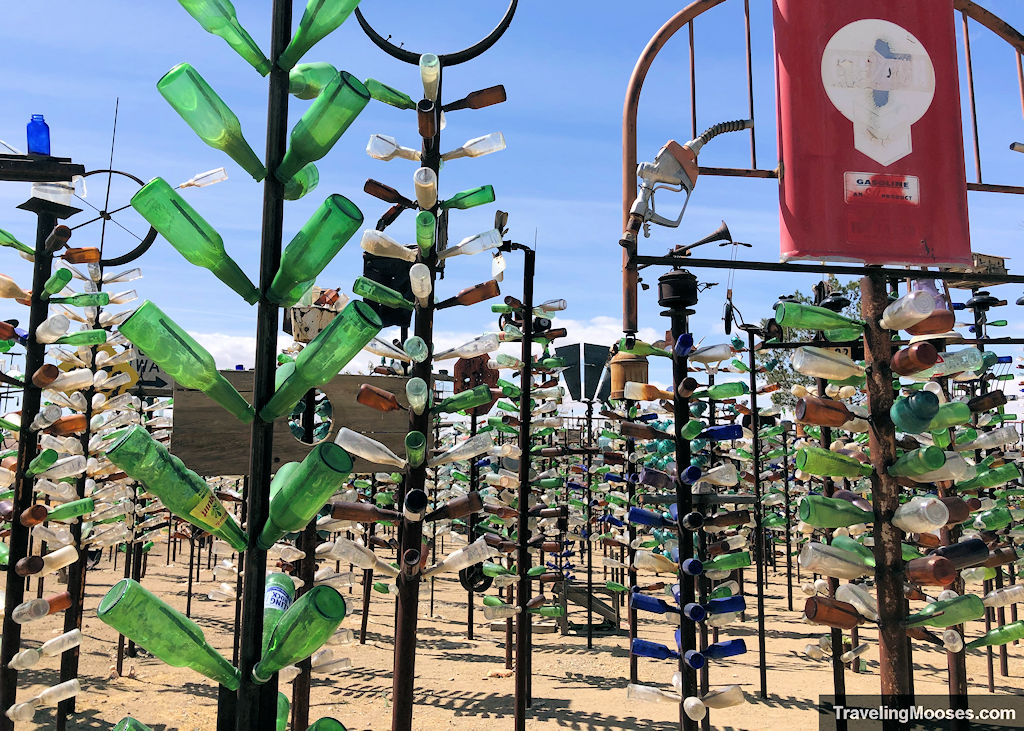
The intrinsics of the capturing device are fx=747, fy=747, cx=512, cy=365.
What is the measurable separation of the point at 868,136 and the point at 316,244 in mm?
2665

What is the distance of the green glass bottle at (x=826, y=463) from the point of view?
2.85m

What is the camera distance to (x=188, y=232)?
156 centimetres

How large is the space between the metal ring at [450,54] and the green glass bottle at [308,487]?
2882 mm

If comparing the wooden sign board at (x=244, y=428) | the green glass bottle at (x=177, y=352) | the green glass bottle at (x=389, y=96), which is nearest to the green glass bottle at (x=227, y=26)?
the green glass bottle at (x=177, y=352)

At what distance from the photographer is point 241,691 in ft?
4.77

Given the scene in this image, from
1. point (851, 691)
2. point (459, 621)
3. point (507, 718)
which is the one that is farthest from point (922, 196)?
point (459, 621)

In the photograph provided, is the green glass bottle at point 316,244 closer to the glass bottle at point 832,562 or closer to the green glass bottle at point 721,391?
the glass bottle at point 832,562

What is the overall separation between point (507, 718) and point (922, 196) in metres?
6.23

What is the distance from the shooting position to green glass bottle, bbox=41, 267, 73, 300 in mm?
4566

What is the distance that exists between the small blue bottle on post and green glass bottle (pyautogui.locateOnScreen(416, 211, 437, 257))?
6.19ft

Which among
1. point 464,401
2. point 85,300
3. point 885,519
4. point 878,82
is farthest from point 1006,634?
point 85,300

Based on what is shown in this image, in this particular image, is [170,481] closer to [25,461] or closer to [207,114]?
[207,114]

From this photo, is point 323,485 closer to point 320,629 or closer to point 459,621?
point 320,629

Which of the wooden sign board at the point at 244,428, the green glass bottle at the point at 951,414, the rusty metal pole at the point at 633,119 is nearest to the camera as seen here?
the wooden sign board at the point at 244,428
